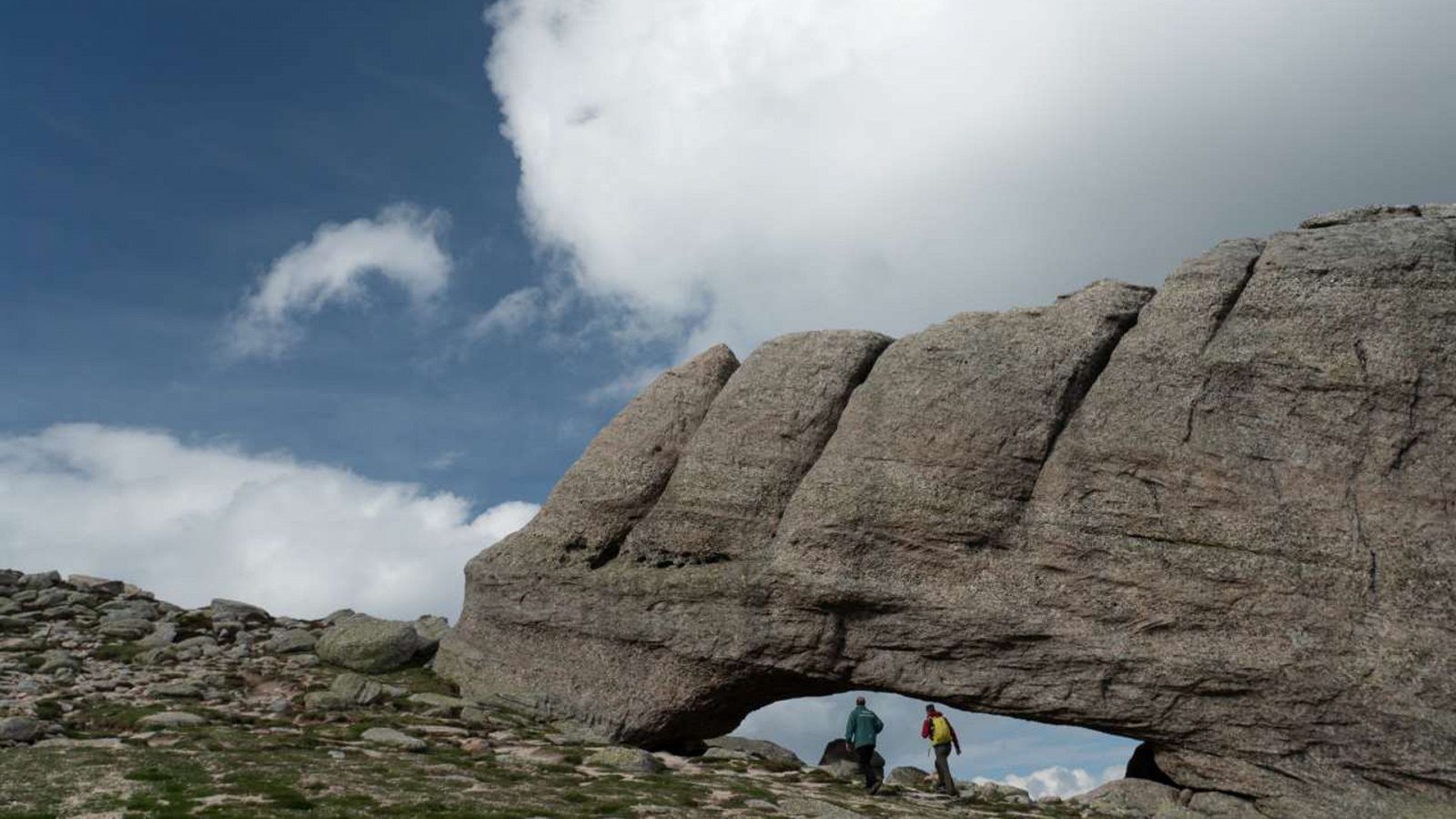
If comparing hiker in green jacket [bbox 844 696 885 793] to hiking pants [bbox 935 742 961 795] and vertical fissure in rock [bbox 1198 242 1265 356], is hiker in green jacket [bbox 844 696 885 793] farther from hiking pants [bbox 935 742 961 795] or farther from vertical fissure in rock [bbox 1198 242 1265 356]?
vertical fissure in rock [bbox 1198 242 1265 356]

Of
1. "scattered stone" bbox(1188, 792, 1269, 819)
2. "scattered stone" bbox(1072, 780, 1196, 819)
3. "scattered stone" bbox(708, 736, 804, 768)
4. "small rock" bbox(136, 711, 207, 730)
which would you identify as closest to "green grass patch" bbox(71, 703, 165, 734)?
"small rock" bbox(136, 711, 207, 730)

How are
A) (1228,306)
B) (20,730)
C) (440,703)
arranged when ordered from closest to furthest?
(20,730), (1228,306), (440,703)

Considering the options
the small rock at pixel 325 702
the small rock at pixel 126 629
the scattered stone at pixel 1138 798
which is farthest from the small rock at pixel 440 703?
the scattered stone at pixel 1138 798

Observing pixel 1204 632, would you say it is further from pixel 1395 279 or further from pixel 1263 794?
pixel 1395 279

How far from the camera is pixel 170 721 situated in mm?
27922

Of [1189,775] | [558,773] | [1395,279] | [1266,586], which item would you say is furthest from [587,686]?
[1395,279]

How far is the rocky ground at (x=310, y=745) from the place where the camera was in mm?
21844

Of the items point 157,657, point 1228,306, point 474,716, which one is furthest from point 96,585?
point 1228,306

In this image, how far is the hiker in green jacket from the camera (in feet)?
91.7

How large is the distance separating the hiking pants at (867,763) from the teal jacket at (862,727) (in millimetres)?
123

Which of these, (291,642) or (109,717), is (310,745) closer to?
(109,717)

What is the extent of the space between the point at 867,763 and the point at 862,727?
0.89 metres

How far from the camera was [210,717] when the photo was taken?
29.0 meters

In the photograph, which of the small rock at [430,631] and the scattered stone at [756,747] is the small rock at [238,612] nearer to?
the small rock at [430,631]
